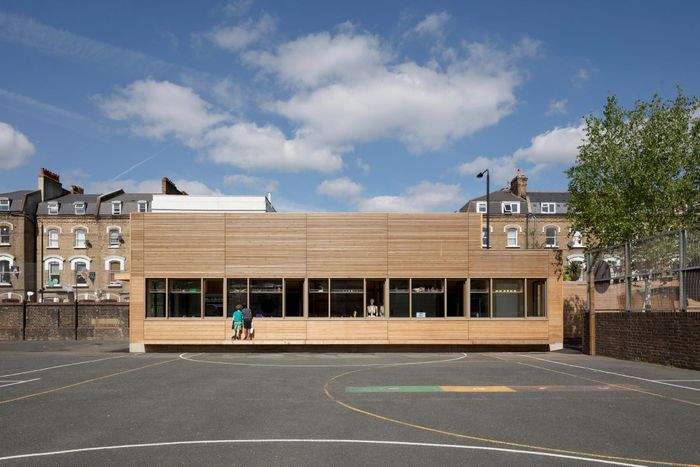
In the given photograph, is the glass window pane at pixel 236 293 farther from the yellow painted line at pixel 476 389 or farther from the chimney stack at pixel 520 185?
A: the chimney stack at pixel 520 185

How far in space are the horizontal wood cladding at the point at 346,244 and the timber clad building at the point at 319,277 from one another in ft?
0.14

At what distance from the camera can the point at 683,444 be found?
9195 millimetres

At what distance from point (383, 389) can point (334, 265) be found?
40.0 ft

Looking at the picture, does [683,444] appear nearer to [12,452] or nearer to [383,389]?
[383,389]

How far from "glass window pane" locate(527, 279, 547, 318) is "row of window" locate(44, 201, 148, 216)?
43424 millimetres

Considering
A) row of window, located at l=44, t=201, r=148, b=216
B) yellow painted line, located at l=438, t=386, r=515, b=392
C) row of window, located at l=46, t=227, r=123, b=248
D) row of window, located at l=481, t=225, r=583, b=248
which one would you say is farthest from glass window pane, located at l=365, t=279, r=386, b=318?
row of window, located at l=46, t=227, r=123, b=248

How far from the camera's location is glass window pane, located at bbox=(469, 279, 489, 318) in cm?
2717

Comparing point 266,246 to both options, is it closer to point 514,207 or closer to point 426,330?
point 426,330

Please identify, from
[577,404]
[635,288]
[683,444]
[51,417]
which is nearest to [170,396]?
[51,417]

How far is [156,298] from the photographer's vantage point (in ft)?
89.4

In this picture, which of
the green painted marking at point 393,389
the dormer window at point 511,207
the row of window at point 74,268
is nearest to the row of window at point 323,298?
the green painted marking at point 393,389

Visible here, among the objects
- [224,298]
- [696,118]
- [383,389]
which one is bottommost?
[383,389]

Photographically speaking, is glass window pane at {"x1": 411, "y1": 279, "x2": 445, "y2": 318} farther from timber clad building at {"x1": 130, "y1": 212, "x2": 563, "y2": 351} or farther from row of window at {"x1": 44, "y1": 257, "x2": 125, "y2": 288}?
row of window at {"x1": 44, "y1": 257, "x2": 125, "y2": 288}

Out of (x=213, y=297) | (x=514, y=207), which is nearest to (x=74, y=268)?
(x=213, y=297)
